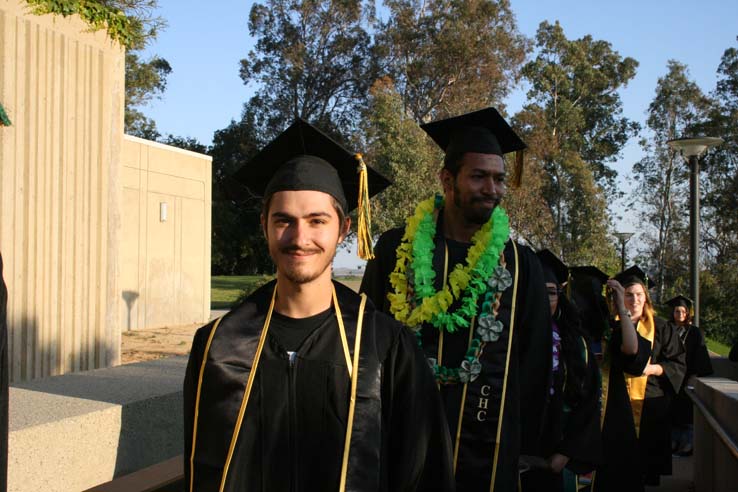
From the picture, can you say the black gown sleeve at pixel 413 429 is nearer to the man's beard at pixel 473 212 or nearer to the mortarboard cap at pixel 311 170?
the mortarboard cap at pixel 311 170

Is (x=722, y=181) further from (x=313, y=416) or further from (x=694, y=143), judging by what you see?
(x=313, y=416)

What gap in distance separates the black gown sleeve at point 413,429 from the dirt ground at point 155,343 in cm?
867

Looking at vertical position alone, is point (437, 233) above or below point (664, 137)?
below

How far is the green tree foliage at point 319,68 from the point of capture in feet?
124

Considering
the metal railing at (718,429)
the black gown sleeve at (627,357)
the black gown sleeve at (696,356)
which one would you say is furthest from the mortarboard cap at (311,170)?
the black gown sleeve at (696,356)

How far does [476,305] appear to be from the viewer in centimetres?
328

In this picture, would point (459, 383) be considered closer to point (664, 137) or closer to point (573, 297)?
point (573, 297)

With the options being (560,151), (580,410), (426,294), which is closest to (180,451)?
(426,294)

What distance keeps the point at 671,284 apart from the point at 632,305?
30694 millimetres

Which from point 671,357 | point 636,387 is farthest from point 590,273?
point 671,357

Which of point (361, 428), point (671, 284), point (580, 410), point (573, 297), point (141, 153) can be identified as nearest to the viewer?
point (361, 428)

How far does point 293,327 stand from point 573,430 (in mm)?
2486

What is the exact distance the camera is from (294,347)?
2367mm

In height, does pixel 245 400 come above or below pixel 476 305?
below
